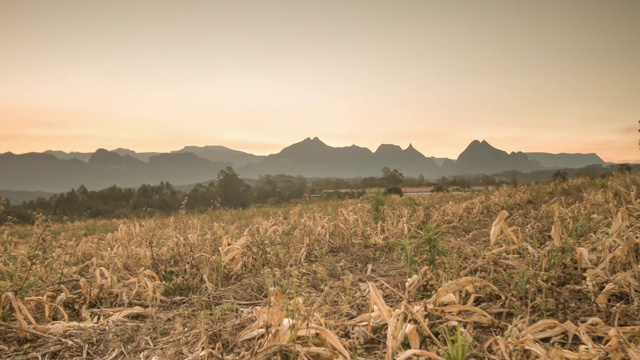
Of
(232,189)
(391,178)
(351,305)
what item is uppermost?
(391,178)

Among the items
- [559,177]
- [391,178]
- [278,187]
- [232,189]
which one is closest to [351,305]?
[559,177]

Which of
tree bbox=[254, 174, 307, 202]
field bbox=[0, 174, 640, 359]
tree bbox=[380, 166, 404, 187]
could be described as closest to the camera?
field bbox=[0, 174, 640, 359]

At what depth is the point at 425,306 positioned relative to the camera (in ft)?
8.43

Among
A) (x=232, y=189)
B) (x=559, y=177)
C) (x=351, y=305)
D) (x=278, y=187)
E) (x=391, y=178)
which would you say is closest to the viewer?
(x=351, y=305)

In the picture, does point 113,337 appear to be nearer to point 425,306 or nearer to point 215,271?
point 215,271

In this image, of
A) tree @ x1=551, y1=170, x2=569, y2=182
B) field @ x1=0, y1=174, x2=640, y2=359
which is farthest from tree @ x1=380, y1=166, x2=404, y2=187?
field @ x1=0, y1=174, x2=640, y2=359

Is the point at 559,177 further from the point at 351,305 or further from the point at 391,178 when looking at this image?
the point at 391,178

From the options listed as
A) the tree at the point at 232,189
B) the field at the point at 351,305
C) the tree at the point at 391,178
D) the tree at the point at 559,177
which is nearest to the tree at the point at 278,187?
the tree at the point at 232,189

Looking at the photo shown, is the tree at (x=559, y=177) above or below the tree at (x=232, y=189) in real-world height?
above

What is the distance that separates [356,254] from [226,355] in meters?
2.87

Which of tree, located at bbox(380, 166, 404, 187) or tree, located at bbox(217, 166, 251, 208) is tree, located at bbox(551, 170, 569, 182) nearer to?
tree, located at bbox(380, 166, 404, 187)

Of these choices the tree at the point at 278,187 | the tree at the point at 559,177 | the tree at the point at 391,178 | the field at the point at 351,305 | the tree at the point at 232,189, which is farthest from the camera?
the tree at the point at 278,187

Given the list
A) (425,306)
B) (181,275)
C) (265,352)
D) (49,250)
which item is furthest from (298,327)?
(49,250)

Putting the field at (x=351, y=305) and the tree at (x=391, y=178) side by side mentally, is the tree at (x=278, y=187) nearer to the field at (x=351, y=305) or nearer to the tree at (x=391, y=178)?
the tree at (x=391, y=178)
